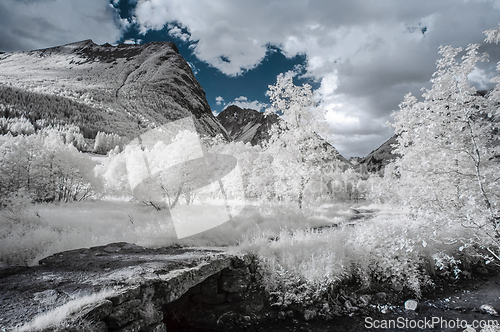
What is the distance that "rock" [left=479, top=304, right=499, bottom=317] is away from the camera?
845 centimetres

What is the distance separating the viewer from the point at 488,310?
8633 mm

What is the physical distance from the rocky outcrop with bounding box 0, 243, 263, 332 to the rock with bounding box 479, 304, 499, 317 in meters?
8.20

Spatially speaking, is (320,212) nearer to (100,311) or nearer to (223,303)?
(223,303)

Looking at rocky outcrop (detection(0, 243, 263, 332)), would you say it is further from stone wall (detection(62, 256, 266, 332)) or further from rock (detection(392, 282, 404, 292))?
rock (detection(392, 282, 404, 292))

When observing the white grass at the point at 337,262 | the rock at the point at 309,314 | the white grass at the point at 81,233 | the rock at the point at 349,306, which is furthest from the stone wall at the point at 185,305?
the rock at the point at 349,306

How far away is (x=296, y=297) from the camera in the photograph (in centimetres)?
866

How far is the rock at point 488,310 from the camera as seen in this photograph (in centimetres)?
845

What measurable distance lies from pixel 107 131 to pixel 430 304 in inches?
6050

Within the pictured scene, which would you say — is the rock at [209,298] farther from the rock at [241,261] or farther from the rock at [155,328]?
the rock at [155,328]

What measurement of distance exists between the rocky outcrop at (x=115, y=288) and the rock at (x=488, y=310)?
26.9 feet

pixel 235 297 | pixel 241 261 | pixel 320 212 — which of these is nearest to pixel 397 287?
pixel 241 261

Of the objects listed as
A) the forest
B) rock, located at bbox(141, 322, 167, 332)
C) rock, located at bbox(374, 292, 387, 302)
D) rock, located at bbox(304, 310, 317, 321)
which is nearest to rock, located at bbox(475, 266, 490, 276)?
the forest

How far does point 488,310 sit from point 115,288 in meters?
12.5

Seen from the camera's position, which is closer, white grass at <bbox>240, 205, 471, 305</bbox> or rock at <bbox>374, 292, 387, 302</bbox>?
white grass at <bbox>240, 205, 471, 305</bbox>
